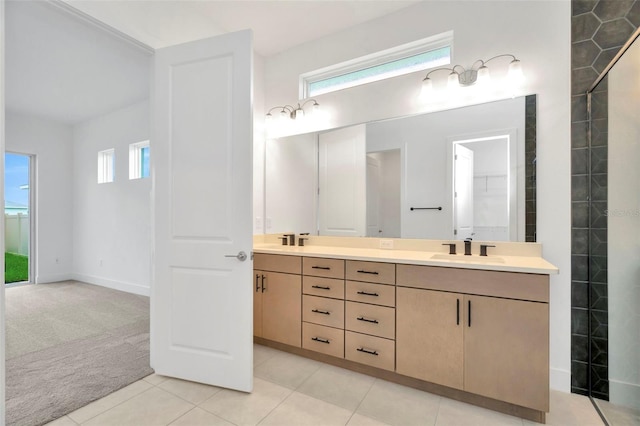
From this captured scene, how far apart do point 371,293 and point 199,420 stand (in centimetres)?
128

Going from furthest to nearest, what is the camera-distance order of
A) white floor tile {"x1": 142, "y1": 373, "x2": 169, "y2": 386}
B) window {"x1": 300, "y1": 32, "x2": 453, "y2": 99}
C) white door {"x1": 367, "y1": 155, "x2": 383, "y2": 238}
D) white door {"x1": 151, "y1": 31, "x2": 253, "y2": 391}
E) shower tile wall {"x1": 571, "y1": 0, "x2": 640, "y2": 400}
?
1. white door {"x1": 367, "y1": 155, "x2": 383, "y2": 238}
2. window {"x1": 300, "y1": 32, "x2": 453, "y2": 99}
3. white floor tile {"x1": 142, "y1": 373, "x2": 169, "y2": 386}
4. white door {"x1": 151, "y1": 31, "x2": 253, "y2": 391}
5. shower tile wall {"x1": 571, "y1": 0, "x2": 640, "y2": 400}

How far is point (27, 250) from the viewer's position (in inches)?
208

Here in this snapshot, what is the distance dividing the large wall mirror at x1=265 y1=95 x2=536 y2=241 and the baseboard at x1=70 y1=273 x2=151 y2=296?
8.55 feet

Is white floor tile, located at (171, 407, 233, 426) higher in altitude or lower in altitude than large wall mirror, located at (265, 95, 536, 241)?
lower

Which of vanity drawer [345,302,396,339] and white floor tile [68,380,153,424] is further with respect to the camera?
vanity drawer [345,302,396,339]

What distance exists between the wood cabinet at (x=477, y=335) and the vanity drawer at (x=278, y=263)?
84 centimetres

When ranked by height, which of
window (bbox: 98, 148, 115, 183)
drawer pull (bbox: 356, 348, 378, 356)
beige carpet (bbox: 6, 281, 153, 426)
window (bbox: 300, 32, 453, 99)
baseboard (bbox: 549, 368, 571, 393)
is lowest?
beige carpet (bbox: 6, 281, 153, 426)

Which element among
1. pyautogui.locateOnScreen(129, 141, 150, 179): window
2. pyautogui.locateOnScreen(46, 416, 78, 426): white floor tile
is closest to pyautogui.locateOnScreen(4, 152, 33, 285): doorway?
pyautogui.locateOnScreen(129, 141, 150, 179): window

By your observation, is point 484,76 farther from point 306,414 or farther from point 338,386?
point 306,414

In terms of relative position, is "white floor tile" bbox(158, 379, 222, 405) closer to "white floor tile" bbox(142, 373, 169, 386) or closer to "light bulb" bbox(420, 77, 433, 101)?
"white floor tile" bbox(142, 373, 169, 386)

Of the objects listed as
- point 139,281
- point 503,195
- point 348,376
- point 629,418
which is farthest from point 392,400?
point 139,281

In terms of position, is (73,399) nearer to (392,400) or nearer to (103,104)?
(392,400)

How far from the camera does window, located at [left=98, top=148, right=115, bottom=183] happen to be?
16.9 feet

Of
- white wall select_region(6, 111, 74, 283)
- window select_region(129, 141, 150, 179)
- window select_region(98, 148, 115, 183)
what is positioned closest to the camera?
window select_region(129, 141, 150, 179)
